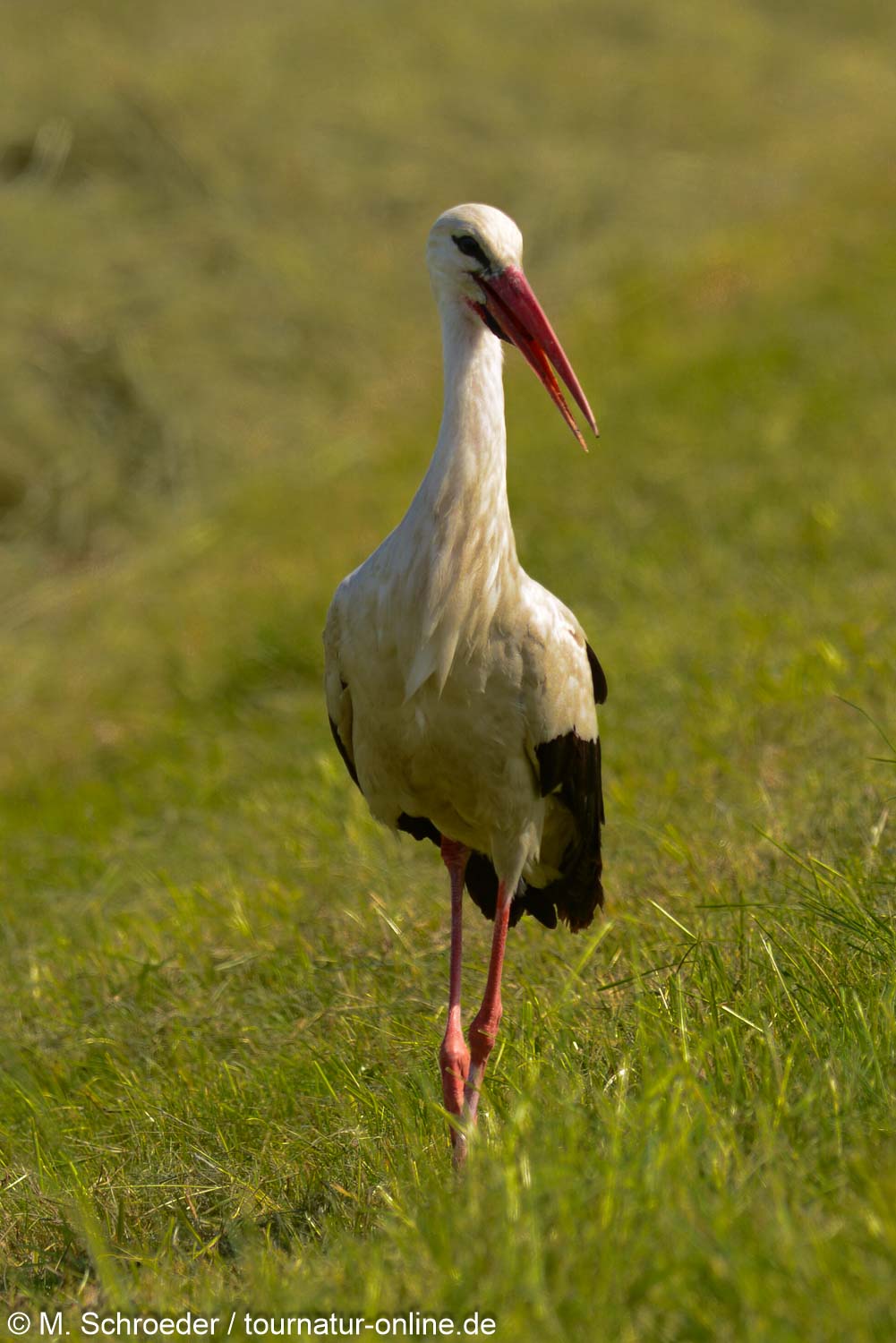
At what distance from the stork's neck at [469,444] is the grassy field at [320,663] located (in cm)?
96

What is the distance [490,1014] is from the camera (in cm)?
328

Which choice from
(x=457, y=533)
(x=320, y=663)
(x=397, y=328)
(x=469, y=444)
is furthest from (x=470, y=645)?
(x=397, y=328)

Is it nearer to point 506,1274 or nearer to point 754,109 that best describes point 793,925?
point 506,1274

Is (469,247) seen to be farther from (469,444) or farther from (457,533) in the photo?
(457,533)

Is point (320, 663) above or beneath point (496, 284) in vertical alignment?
beneath

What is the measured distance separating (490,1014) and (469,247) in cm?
165

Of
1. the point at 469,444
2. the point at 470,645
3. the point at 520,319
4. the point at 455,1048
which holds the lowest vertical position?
the point at 455,1048

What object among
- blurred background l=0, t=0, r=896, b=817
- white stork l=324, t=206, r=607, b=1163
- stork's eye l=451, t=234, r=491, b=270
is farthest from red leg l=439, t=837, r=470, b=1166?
blurred background l=0, t=0, r=896, b=817

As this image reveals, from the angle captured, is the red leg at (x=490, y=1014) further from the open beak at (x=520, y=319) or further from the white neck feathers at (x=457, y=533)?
the open beak at (x=520, y=319)

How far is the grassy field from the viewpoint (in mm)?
2248

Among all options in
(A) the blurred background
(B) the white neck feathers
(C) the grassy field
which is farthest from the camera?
(A) the blurred background

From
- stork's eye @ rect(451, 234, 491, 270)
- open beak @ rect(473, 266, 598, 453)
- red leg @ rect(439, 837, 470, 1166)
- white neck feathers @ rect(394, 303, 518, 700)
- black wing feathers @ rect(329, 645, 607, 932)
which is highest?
stork's eye @ rect(451, 234, 491, 270)

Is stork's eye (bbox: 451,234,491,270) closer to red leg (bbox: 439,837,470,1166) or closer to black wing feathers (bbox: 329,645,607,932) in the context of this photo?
black wing feathers (bbox: 329,645,607,932)

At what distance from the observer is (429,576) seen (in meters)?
3.03
